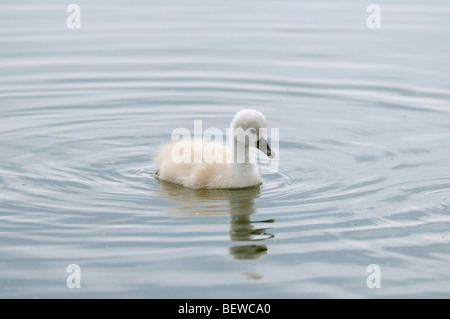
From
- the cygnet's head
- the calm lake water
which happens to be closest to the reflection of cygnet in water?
the calm lake water

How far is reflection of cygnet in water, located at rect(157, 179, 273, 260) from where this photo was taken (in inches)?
280

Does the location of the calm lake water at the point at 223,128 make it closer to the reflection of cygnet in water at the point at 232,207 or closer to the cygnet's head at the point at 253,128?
the reflection of cygnet in water at the point at 232,207

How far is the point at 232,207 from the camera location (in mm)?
8133

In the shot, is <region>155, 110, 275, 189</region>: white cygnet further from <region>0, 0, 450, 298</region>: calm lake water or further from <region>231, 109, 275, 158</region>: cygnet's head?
<region>0, 0, 450, 298</region>: calm lake water

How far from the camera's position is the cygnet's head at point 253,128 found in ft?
27.9

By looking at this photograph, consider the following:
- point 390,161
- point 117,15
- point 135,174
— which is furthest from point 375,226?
point 117,15

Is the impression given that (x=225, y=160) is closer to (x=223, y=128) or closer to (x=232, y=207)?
(x=232, y=207)

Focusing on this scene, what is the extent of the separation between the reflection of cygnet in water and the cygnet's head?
0.48 m

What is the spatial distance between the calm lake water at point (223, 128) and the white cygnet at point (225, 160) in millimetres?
130

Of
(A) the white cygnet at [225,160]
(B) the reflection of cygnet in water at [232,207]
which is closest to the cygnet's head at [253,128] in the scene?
(A) the white cygnet at [225,160]

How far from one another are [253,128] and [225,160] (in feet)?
Result: 1.80

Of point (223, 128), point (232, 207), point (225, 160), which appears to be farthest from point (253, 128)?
point (223, 128)

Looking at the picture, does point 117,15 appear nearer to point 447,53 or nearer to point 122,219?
point 447,53

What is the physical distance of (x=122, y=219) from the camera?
7.67 metres
